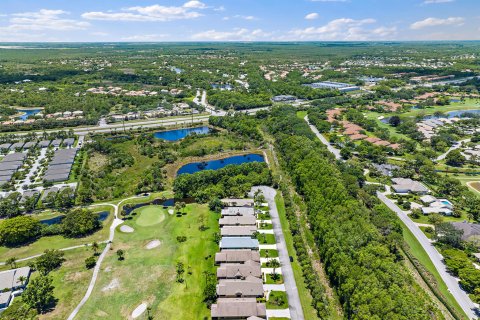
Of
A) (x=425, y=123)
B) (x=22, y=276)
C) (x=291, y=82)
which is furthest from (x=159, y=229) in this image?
(x=291, y=82)

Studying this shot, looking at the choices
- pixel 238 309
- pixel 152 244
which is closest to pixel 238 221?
pixel 152 244

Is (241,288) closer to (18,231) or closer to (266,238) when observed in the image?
(266,238)

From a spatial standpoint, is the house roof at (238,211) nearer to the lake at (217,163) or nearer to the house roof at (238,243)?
the house roof at (238,243)

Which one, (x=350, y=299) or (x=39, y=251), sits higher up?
(x=350, y=299)

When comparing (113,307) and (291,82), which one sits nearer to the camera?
(113,307)

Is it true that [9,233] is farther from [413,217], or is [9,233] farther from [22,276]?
[413,217]

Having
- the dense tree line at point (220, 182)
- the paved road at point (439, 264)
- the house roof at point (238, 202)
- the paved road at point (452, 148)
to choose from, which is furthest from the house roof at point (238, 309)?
the paved road at point (452, 148)
